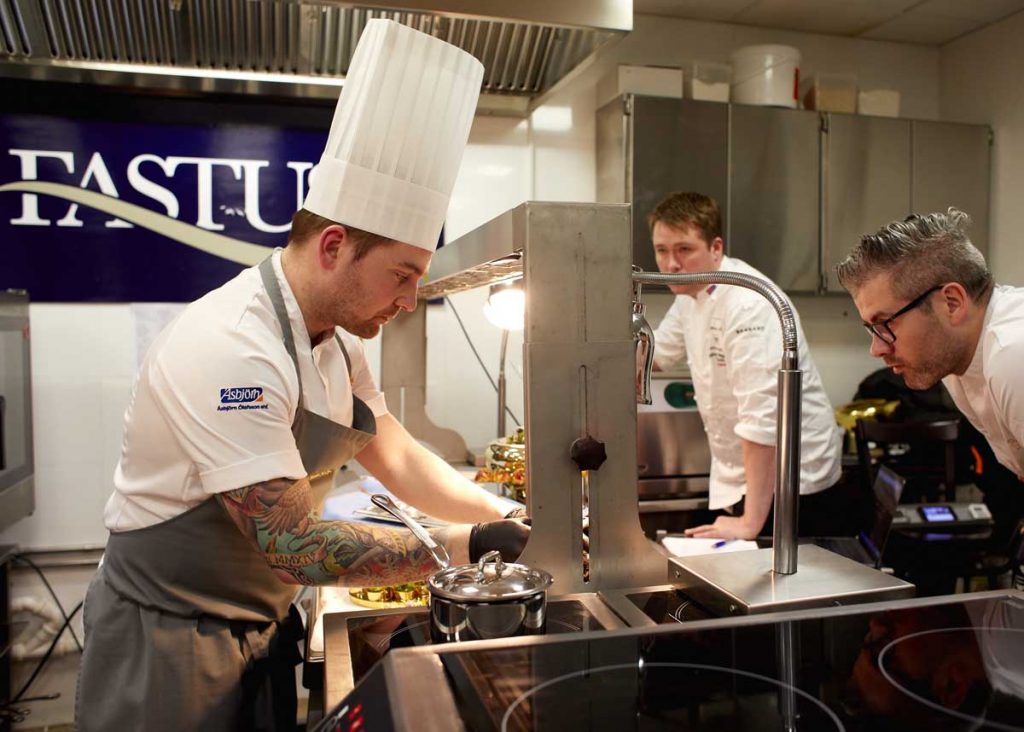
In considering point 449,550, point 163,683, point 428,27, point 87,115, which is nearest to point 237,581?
point 163,683

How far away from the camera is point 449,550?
4.37 ft

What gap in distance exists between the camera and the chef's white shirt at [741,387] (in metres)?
2.54

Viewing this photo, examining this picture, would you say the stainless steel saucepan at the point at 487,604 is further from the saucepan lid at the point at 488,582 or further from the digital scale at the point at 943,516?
the digital scale at the point at 943,516

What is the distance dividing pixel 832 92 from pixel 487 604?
3.61 meters

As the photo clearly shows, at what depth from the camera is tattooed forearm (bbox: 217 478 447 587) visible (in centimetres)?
126

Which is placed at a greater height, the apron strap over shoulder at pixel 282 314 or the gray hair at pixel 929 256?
the gray hair at pixel 929 256

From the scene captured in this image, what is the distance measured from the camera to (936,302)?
1.67 metres

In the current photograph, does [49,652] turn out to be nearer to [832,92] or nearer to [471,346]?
[471,346]

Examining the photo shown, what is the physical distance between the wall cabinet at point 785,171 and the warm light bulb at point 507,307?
1549mm

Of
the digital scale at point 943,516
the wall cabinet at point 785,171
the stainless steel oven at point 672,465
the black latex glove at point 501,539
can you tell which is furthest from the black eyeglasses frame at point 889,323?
the wall cabinet at point 785,171

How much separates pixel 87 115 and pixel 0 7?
91 cm

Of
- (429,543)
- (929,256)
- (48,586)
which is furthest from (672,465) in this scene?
(48,586)

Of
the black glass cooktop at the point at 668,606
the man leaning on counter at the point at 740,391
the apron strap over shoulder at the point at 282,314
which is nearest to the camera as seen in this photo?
the black glass cooktop at the point at 668,606

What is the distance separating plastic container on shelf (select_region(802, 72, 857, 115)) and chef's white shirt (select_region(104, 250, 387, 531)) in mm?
3188
